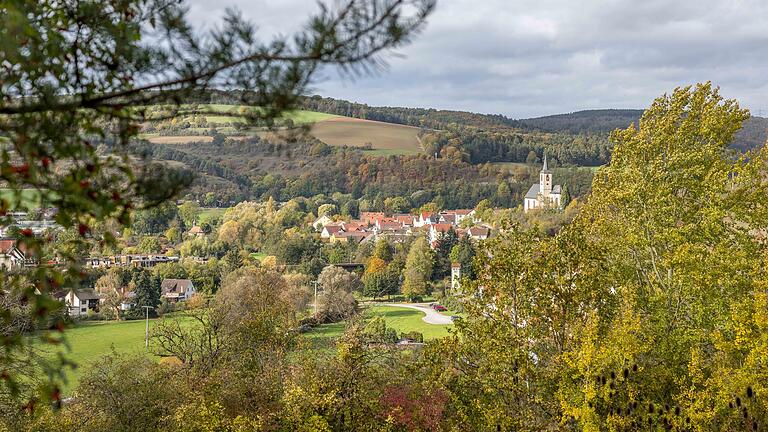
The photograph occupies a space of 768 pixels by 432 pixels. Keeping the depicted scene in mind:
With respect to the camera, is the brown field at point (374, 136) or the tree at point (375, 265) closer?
the tree at point (375, 265)

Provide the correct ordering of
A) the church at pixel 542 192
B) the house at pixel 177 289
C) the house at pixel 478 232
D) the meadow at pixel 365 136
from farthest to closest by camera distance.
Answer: the church at pixel 542 192 → the meadow at pixel 365 136 → the house at pixel 478 232 → the house at pixel 177 289

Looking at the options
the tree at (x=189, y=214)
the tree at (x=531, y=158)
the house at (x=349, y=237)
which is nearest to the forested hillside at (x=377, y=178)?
the tree at (x=531, y=158)

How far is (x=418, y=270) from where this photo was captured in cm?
5453

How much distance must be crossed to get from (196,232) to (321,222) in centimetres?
1766

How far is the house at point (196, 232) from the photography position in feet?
225

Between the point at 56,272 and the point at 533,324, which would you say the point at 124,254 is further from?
the point at 56,272

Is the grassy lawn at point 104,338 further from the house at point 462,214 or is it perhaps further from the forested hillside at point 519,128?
the forested hillside at point 519,128

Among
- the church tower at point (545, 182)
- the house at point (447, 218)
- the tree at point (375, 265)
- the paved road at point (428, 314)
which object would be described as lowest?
the paved road at point (428, 314)

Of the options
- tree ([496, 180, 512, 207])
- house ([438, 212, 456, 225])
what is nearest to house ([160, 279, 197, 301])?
house ([438, 212, 456, 225])

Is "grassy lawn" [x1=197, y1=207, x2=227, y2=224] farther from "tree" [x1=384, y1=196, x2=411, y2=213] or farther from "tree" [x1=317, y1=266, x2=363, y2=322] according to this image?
"tree" [x1=317, y1=266, x2=363, y2=322]

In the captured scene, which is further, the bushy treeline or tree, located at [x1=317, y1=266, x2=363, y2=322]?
the bushy treeline

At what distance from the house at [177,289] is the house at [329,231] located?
27.2 meters

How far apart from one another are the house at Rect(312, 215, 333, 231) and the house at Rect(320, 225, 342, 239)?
127cm

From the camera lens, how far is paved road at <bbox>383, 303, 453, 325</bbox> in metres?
42.3
